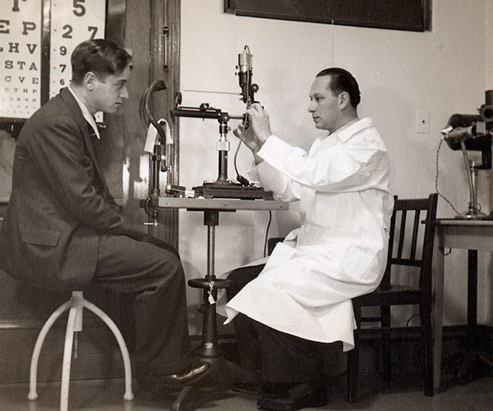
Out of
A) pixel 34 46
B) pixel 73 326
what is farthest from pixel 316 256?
pixel 34 46

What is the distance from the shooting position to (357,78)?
11.6 ft

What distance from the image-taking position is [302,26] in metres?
3.44

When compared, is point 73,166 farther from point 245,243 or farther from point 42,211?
point 245,243

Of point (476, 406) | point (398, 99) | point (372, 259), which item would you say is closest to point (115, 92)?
point (372, 259)

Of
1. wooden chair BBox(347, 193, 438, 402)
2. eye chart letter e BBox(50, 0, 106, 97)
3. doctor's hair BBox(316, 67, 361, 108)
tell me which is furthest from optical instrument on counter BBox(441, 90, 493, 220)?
eye chart letter e BBox(50, 0, 106, 97)

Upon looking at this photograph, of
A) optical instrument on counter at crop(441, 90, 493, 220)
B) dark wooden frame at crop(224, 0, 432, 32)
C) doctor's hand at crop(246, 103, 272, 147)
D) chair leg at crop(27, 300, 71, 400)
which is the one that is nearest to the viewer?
chair leg at crop(27, 300, 71, 400)

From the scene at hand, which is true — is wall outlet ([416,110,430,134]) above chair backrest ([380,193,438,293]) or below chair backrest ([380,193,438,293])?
above

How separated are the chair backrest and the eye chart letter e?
5.70ft

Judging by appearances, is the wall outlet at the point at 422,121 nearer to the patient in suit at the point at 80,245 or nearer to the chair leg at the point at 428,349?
the chair leg at the point at 428,349

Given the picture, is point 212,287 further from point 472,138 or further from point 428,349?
point 472,138

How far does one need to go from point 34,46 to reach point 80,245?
3.62 feet

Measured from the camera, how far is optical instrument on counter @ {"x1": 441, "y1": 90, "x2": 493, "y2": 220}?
318cm

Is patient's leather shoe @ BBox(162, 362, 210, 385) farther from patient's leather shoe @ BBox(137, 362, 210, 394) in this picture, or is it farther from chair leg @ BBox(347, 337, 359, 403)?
chair leg @ BBox(347, 337, 359, 403)

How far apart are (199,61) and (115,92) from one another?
0.68 meters
